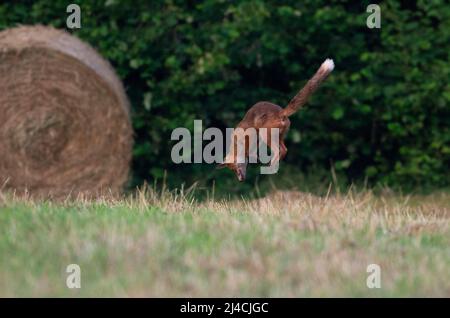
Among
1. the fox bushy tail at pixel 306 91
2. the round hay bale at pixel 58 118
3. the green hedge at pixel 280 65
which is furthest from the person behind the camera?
the green hedge at pixel 280 65

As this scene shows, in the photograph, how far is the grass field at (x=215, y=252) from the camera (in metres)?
6.34

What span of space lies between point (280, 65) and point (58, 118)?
2.93m

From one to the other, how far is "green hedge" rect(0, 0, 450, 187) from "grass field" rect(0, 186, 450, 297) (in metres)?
5.19

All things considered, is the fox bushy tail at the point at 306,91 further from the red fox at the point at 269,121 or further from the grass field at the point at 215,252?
the grass field at the point at 215,252

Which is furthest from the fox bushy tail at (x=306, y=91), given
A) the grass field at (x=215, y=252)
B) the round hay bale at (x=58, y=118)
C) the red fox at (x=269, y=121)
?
the round hay bale at (x=58, y=118)

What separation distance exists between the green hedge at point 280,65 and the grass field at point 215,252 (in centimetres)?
519

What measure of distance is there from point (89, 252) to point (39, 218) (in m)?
0.86
